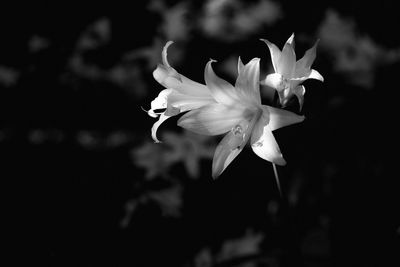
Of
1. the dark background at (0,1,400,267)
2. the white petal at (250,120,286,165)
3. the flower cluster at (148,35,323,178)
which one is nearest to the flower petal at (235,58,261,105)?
the flower cluster at (148,35,323,178)

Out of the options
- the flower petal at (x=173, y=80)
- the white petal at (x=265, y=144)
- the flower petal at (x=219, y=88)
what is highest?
the flower petal at (x=173, y=80)

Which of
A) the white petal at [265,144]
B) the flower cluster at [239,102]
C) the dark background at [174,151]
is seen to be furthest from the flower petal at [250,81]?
the dark background at [174,151]

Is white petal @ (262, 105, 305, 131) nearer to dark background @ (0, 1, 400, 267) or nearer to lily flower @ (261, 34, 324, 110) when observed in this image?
lily flower @ (261, 34, 324, 110)

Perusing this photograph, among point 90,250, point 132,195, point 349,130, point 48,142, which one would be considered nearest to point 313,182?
point 349,130

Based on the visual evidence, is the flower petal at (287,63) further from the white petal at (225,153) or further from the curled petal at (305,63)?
the white petal at (225,153)

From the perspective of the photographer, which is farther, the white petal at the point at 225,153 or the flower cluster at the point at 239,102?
the white petal at the point at 225,153

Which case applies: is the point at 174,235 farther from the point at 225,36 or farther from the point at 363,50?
the point at 363,50

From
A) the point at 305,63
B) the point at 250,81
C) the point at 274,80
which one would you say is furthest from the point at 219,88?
the point at 305,63

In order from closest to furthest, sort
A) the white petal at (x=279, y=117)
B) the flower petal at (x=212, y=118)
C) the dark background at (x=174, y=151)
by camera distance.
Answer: the white petal at (x=279, y=117)
the flower petal at (x=212, y=118)
the dark background at (x=174, y=151)

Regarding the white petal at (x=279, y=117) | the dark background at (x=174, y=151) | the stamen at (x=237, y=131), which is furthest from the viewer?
the dark background at (x=174, y=151)
